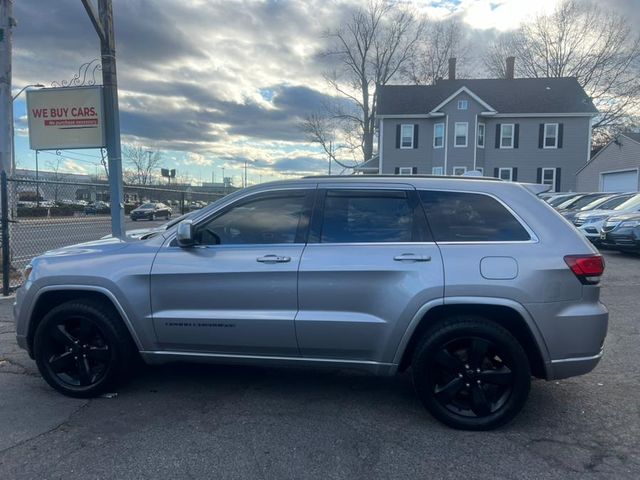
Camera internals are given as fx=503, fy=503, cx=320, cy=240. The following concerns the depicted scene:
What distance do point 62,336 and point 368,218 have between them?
2.64m

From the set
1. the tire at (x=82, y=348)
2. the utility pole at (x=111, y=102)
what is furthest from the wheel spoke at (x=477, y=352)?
the utility pole at (x=111, y=102)

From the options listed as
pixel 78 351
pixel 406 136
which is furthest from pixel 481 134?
pixel 78 351

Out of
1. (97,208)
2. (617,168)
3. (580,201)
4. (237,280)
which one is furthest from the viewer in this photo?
(617,168)

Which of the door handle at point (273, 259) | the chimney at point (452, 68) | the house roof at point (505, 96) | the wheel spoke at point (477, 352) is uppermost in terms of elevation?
the chimney at point (452, 68)

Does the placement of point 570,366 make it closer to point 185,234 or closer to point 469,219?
point 469,219

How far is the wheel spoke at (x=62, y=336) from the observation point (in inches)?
160

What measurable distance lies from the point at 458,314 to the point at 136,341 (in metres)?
2.49

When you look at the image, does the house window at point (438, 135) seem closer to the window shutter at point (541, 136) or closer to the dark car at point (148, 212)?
the window shutter at point (541, 136)

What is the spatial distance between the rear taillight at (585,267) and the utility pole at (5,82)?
9.14 metres


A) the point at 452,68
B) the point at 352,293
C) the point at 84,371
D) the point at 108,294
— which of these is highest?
the point at 452,68

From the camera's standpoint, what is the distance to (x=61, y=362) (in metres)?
4.10

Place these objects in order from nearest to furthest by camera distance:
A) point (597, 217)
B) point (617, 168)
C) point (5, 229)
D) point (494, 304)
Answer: point (494, 304)
point (5, 229)
point (597, 217)
point (617, 168)

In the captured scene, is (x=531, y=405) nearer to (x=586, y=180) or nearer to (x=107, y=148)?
(x=107, y=148)

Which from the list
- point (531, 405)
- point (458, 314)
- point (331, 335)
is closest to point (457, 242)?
point (458, 314)
